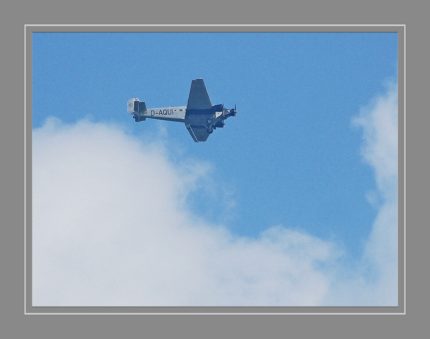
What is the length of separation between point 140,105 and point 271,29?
61.5 ft

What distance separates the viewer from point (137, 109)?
157 feet

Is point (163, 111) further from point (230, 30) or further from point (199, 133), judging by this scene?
point (230, 30)

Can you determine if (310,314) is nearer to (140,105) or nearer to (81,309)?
(81,309)

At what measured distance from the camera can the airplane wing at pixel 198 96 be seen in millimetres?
44562

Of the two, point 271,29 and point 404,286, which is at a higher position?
point 271,29

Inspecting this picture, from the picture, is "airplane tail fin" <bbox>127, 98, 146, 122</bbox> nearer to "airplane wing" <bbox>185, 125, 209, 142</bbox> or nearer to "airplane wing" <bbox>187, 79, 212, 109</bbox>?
"airplane wing" <bbox>187, 79, 212, 109</bbox>

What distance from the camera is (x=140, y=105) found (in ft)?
157

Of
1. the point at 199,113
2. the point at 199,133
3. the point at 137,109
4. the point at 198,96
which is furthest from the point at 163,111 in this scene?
the point at 198,96

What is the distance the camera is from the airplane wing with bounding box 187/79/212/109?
4456cm

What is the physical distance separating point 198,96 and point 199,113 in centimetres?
121

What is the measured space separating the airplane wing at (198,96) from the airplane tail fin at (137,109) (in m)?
3.17

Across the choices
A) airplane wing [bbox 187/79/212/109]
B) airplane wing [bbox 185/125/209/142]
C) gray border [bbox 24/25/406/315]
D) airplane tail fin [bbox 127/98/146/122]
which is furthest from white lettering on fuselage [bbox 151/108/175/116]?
gray border [bbox 24/25/406/315]

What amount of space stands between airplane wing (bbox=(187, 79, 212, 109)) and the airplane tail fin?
125 inches

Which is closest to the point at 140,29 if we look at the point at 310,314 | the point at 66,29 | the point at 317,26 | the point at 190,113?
the point at 66,29
